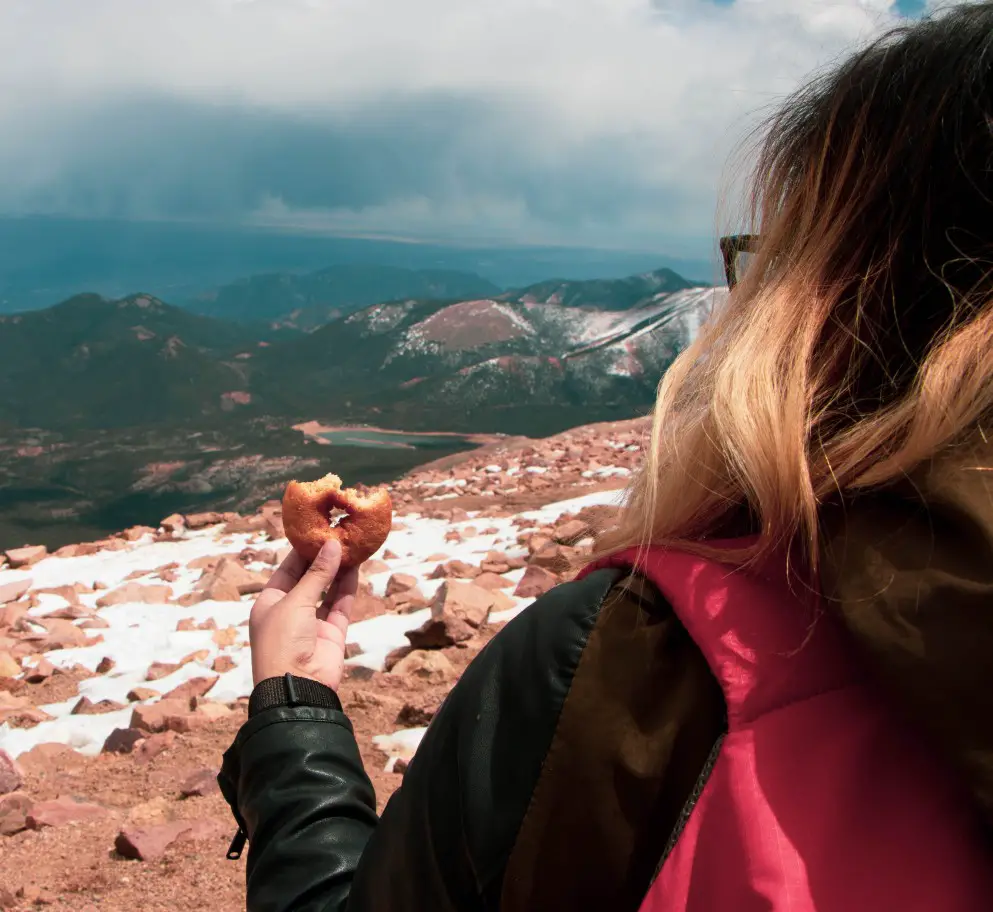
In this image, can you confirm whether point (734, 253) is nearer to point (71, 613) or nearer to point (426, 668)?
point (426, 668)

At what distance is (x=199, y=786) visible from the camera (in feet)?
14.5

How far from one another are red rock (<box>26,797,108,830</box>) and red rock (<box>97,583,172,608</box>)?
463 centimetres

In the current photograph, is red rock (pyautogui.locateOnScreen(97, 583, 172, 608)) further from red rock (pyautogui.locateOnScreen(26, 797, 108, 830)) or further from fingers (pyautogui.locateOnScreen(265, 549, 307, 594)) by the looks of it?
fingers (pyautogui.locateOnScreen(265, 549, 307, 594))

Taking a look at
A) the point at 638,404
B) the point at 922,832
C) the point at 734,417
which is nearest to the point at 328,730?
the point at 734,417

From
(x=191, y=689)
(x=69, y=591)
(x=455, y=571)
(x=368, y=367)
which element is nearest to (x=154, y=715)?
(x=191, y=689)

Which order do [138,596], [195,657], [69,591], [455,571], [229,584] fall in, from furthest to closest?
[69,591]
[138,596]
[229,584]
[455,571]
[195,657]

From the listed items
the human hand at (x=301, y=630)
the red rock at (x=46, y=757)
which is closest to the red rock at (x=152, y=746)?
the red rock at (x=46, y=757)

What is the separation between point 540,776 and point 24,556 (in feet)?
44.1

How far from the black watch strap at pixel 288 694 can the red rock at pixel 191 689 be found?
4.47 meters

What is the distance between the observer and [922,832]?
818 mm

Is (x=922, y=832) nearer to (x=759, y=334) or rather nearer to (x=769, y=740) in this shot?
(x=769, y=740)

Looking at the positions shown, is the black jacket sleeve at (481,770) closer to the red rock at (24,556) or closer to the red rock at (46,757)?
the red rock at (46,757)

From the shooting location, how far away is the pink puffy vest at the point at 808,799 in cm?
80

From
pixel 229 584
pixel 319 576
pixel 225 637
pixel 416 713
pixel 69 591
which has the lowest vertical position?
pixel 69 591
